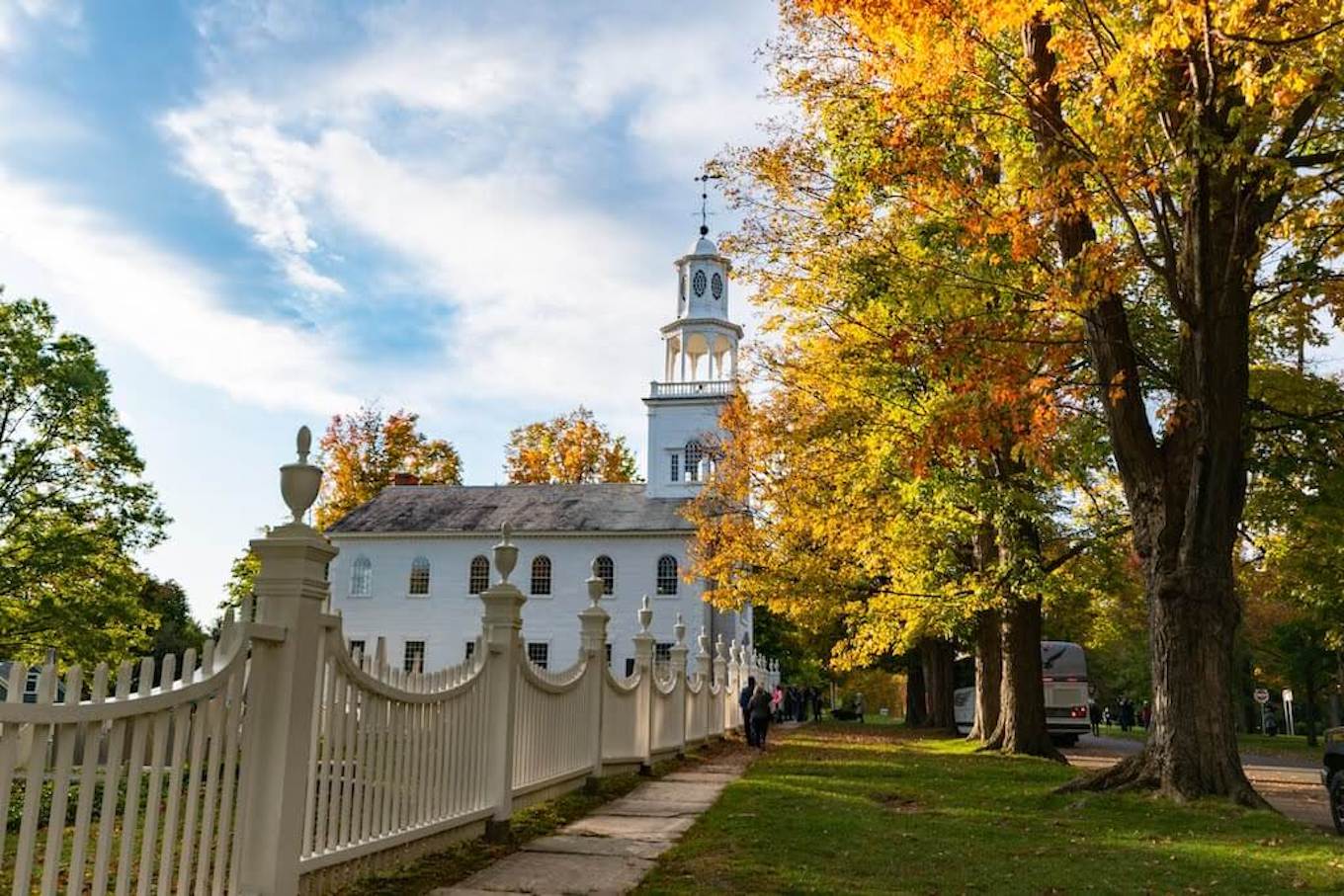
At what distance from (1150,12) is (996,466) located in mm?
9983

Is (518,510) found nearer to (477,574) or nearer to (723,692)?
(477,574)

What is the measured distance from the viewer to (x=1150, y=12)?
8953 millimetres

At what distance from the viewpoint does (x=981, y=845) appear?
8680 millimetres

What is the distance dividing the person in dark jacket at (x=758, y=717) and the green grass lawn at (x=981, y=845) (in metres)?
8.62

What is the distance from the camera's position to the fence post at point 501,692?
8469mm

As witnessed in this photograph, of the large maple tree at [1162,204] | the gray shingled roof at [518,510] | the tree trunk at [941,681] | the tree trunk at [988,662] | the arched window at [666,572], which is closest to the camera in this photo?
the large maple tree at [1162,204]

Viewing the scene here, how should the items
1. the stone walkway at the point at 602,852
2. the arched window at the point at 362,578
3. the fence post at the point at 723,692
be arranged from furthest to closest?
the arched window at the point at 362,578 < the fence post at the point at 723,692 < the stone walkway at the point at 602,852

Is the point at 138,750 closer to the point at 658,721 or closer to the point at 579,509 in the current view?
the point at 658,721

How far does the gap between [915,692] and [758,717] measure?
26069 millimetres

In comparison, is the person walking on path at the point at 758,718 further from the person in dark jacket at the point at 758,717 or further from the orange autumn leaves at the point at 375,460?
the orange autumn leaves at the point at 375,460

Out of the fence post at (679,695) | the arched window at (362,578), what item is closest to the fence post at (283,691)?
the fence post at (679,695)

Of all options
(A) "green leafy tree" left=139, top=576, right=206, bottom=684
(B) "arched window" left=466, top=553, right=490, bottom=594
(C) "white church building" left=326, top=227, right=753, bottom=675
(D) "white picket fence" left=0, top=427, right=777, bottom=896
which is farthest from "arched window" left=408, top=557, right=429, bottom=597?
(D) "white picket fence" left=0, top=427, right=777, bottom=896

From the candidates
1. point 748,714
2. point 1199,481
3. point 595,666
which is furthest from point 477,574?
point 1199,481

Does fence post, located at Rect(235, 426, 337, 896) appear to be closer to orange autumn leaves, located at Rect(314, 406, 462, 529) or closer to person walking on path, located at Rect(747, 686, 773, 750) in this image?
person walking on path, located at Rect(747, 686, 773, 750)
